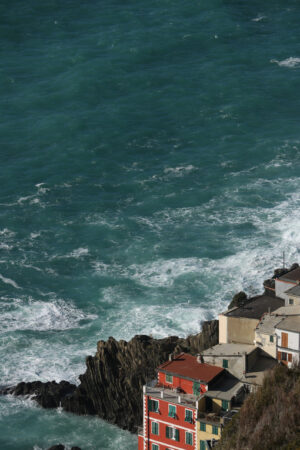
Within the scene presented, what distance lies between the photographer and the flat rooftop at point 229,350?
368 feet

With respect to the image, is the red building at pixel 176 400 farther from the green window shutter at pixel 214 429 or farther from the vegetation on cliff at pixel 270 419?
the vegetation on cliff at pixel 270 419

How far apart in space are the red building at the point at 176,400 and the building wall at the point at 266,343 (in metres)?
5.78

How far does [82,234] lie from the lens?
18112cm

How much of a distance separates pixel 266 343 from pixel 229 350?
4.64m

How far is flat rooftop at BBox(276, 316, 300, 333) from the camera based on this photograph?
109 metres

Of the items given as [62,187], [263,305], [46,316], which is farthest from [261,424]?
[62,187]

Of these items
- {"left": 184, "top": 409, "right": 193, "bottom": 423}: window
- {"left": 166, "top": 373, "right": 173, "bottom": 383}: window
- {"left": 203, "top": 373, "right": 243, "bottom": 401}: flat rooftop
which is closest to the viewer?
{"left": 203, "top": 373, "right": 243, "bottom": 401}: flat rooftop

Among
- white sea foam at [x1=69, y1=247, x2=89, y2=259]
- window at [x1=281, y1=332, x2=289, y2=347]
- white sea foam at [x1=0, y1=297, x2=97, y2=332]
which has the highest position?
window at [x1=281, y1=332, x2=289, y2=347]

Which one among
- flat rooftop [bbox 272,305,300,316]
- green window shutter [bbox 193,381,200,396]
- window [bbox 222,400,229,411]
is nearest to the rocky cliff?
flat rooftop [bbox 272,305,300,316]

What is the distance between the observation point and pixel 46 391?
137875 mm

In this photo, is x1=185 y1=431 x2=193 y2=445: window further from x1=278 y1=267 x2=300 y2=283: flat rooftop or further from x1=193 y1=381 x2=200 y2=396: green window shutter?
x1=278 y1=267 x2=300 y2=283: flat rooftop

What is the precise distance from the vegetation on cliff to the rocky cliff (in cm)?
3145

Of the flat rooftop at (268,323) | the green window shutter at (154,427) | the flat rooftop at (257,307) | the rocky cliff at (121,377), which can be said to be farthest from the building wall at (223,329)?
the green window shutter at (154,427)

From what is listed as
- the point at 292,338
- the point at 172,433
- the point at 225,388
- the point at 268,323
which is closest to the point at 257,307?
the point at 268,323
